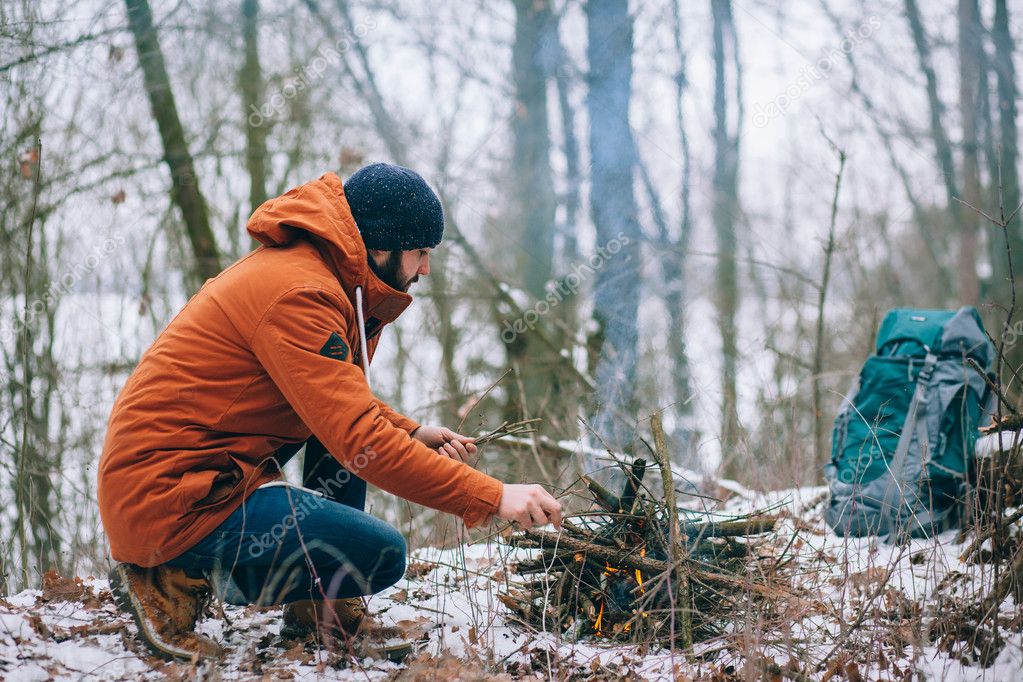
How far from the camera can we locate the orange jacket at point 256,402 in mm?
2143

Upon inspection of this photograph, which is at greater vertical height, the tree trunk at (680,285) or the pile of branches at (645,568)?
the tree trunk at (680,285)

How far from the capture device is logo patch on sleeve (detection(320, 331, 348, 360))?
215 centimetres

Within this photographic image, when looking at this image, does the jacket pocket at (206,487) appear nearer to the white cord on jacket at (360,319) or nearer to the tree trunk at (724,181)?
the white cord on jacket at (360,319)

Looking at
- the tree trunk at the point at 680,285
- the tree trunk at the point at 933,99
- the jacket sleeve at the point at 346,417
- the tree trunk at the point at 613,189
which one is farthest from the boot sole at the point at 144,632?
the tree trunk at the point at 933,99

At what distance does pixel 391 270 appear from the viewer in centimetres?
251

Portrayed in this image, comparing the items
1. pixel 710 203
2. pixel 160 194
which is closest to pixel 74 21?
pixel 160 194

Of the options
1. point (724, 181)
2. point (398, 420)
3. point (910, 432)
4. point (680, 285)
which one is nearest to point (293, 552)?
point (398, 420)

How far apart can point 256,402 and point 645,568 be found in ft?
4.50

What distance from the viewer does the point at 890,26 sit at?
34.1 ft

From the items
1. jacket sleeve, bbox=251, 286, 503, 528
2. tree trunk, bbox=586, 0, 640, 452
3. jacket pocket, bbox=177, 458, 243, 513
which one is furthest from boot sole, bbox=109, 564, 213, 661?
tree trunk, bbox=586, 0, 640, 452

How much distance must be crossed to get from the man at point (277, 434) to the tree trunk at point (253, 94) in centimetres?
539

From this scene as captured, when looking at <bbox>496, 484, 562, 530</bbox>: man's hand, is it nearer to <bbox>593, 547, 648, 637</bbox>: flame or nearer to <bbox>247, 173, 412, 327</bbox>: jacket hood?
<bbox>593, 547, 648, 637</bbox>: flame

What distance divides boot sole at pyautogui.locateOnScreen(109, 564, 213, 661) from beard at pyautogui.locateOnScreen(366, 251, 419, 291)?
3.96 feet

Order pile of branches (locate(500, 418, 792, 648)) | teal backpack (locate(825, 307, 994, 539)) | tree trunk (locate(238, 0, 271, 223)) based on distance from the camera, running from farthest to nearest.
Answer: tree trunk (locate(238, 0, 271, 223)) → teal backpack (locate(825, 307, 994, 539)) → pile of branches (locate(500, 418, 792, 648))
